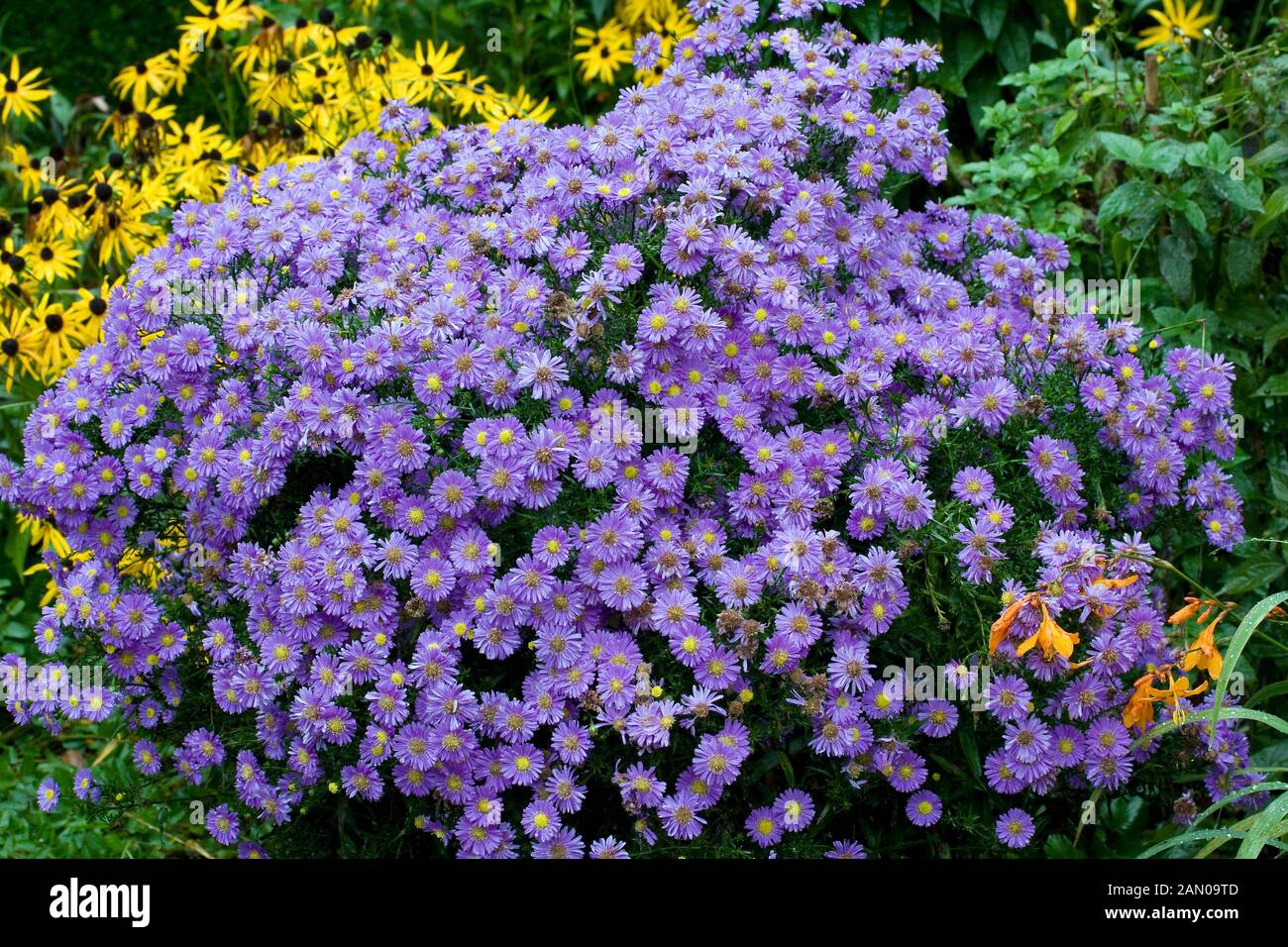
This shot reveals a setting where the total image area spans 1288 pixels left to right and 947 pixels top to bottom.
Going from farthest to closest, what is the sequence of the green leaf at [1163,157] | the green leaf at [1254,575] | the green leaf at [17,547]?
the green leaf at [17,547] → the green leaf at [1163,157] → the green leaf at [1254,575]

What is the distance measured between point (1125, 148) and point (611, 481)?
163cm

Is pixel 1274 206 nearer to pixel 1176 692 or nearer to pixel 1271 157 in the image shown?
pixel 1271 157

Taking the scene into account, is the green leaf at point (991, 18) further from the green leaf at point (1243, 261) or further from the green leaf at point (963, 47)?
the green leaf at point (1243, 261)

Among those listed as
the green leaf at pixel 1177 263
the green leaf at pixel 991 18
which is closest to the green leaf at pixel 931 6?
the green leaf at pixel 991 18

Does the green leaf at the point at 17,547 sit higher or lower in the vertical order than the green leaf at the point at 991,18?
lower

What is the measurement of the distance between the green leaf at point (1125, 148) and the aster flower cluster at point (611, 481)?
495 mm

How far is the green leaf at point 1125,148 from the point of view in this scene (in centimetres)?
336

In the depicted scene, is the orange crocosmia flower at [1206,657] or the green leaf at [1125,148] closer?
the orange crocosmia flower at [1206,657]

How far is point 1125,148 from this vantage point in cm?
337

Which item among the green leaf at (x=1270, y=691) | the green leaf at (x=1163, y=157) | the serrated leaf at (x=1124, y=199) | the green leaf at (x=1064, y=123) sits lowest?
the green leaf at (x=1270, y=691)

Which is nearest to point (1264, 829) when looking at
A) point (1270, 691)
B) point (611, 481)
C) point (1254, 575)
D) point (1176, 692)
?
point (1176, 692)
